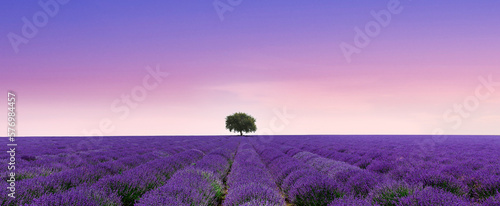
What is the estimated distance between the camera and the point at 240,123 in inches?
1927

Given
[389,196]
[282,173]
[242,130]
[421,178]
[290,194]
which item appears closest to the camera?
[389,196]

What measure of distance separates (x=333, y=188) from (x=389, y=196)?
78cm

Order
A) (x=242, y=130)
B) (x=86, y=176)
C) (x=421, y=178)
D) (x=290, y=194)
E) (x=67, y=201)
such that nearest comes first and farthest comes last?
(x=67, y=201)
(x=290, y=194)
(x=421, y=178)
(x=86, y=176)
(x=242, y=130)

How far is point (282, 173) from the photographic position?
22.4ft

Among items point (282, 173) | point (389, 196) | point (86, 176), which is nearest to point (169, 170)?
point (86, 176)

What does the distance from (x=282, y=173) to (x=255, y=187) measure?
2834 mm

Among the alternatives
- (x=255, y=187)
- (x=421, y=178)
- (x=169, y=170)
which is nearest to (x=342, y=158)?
(x=421, y=178)

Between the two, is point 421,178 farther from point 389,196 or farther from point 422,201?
point 422,201

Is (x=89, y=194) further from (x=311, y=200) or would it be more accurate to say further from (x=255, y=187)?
(x=311, y=200)

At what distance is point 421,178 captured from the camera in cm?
524

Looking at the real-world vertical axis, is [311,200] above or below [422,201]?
below

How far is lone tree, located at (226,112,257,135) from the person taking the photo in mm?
49219

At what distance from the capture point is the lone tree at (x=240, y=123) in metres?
49.2

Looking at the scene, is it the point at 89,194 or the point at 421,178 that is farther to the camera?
the point at 421,178
